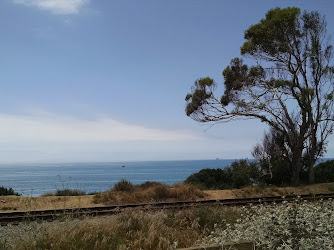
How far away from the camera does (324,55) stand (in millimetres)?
24984

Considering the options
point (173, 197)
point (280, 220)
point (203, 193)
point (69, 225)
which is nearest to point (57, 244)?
point (69, 225)

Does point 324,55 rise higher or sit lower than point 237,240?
higher

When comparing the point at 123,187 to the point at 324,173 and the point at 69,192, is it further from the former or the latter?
the point at 324,173

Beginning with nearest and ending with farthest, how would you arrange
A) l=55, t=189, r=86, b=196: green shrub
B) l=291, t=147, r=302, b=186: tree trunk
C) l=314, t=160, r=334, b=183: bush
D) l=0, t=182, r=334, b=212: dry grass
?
l=0, t=182, r=334, b=212: dry grass, l=55, t=189, r=86, b=196: green shrub, l=291, t=147, r=302, b=186: tree trunk, l=314, t=160, r=334, b=183: bush

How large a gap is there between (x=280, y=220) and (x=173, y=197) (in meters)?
11.4

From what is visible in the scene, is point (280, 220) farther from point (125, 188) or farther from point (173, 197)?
point (125, 188)

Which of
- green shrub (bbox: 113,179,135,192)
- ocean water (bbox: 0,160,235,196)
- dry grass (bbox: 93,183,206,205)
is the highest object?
green shrub (bbox: 113,179,135,192)

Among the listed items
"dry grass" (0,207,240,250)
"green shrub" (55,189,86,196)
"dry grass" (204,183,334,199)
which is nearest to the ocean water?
"green shrub" (55,189,86,196)

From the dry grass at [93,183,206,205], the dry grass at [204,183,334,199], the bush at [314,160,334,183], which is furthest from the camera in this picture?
the bush at [314,160,334,183]

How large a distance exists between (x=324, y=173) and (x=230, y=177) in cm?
730

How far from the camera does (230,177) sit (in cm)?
2502

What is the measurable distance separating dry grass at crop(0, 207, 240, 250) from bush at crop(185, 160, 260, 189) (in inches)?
569

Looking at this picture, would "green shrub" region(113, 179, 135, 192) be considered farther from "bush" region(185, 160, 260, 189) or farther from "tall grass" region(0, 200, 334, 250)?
"tall grass" region(0, 200, 334, 250)

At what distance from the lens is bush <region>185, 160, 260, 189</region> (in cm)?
2373
